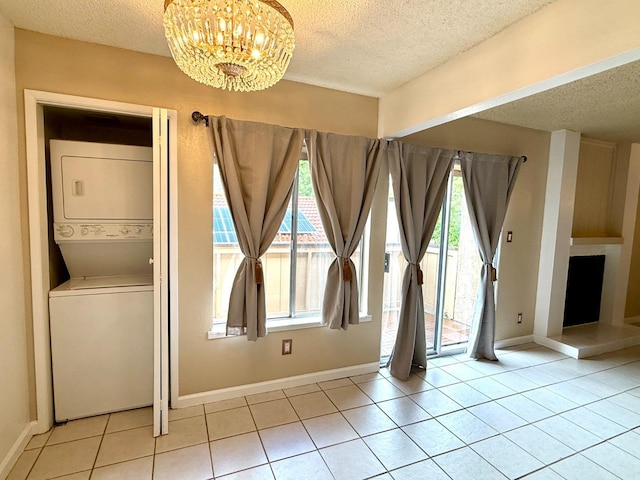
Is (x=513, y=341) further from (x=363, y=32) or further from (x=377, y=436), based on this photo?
(x=363, y=32)

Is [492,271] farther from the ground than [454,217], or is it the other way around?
[454,217]

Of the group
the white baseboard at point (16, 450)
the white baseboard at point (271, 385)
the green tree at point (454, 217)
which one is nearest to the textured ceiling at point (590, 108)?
the green tree at point (454, 217)

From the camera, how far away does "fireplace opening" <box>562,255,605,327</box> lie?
3.95m

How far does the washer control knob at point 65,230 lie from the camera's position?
2.07 metres

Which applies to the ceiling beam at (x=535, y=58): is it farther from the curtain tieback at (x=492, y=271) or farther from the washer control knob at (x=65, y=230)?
the washer control knob at (x=65, y=230)

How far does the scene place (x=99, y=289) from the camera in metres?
2.14

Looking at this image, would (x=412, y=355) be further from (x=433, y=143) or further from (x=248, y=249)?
(x=433, y=143)

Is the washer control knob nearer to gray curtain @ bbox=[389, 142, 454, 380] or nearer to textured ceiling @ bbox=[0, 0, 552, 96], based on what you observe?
textured ceiling @ bbox=[0, 0, 552, 96]

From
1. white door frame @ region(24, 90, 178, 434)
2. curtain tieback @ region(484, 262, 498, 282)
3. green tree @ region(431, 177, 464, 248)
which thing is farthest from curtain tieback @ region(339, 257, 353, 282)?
curtain tieback @ region(484, 262, 498, 282)

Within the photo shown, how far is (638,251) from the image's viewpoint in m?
4.32

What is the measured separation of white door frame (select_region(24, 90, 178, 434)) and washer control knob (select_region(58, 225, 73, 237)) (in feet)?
0.24

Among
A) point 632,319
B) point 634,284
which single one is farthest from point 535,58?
point 632,319

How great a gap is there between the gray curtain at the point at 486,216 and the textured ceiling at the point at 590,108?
1.37ft

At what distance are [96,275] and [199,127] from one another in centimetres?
133
